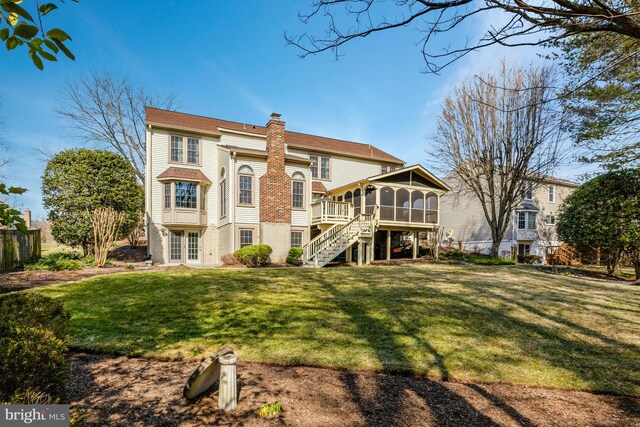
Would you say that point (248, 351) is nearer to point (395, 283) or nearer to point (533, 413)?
point (533, 413)

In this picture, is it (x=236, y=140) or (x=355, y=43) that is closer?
(x=355, y=43)

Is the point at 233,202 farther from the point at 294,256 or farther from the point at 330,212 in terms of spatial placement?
the point at 330,212

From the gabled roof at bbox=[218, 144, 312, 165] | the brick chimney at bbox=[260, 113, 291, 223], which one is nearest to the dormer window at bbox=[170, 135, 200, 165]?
the gabled roof at bbox=[218, 144, 312, 165]

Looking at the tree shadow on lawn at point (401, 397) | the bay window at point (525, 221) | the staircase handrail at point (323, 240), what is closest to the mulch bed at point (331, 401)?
the tree shadow on lawn at point (401, 397)

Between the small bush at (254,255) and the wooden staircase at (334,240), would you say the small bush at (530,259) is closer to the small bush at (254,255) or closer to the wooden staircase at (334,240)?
the wooden staircase at (334,240)

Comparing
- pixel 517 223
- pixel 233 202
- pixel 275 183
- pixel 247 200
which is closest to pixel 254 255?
pixel 233 202

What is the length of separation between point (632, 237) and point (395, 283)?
10.7 m

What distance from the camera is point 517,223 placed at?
2805 cm

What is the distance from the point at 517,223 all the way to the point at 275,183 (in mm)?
Answer: 22631

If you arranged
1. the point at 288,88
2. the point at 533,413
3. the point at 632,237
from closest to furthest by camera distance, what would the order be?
the point at 533,413, the point at 288,88, the point at 632,237

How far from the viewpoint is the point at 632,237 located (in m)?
13.0

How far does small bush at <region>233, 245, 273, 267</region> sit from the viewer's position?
619 inches

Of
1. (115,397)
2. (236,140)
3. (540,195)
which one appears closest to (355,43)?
(115,397)

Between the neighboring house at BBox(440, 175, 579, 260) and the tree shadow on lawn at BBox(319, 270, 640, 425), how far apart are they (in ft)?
65.7
